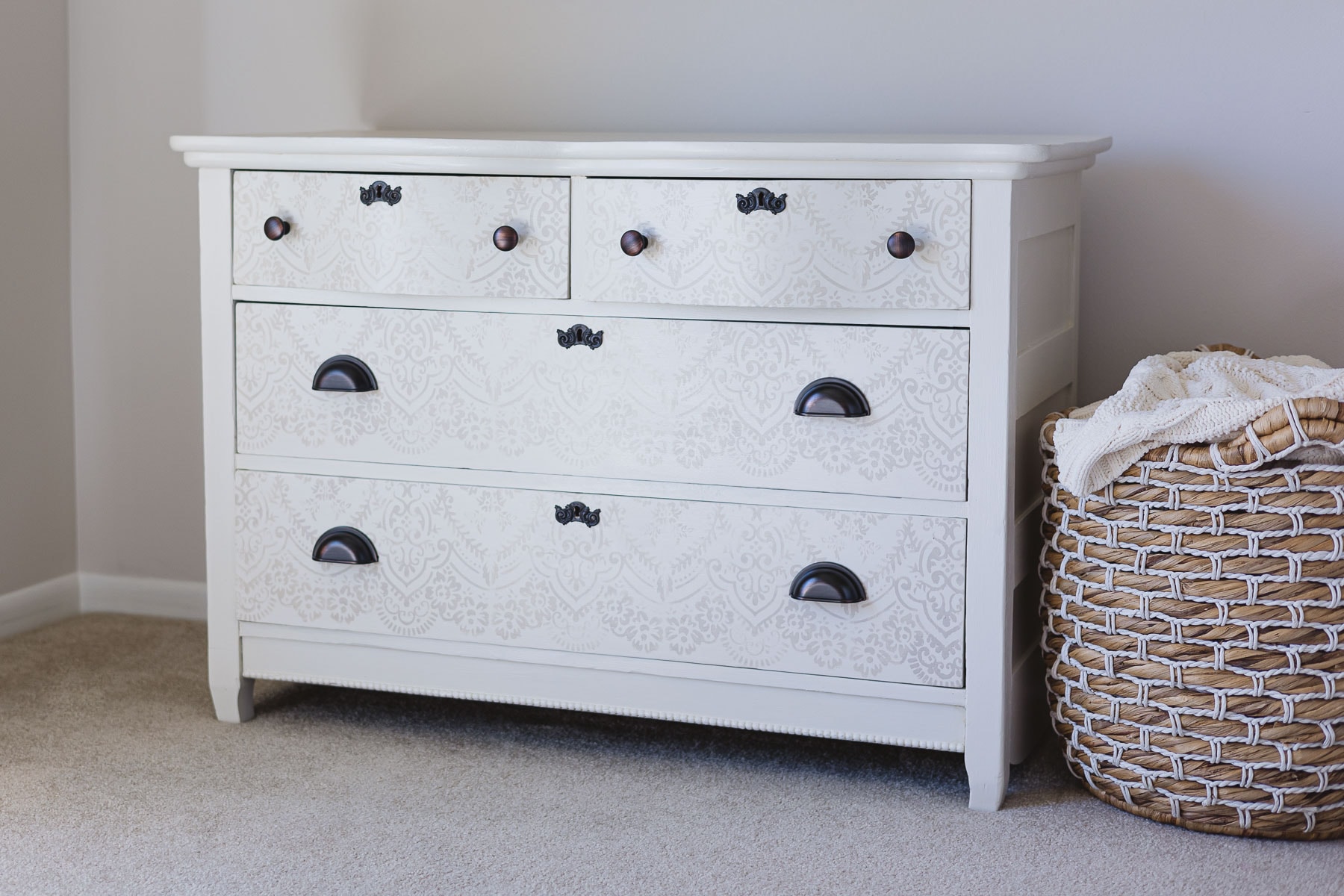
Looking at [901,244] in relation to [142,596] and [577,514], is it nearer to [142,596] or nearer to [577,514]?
[577,514]

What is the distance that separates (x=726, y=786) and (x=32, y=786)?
0.87 m

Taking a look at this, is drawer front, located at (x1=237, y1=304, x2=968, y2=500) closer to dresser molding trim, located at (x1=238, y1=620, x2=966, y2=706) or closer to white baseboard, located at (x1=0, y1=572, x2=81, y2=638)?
dresser molding trim, located at (x1=238, y1=620, x2=966, y2=706)

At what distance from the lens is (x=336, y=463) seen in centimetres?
191

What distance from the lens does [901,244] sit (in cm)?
163

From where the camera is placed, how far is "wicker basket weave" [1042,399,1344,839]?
154 centimetres

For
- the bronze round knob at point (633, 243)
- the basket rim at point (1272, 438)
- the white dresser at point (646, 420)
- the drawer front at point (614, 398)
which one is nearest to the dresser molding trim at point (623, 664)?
the white dresser at point (646, 420)

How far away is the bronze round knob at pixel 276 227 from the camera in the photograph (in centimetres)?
188

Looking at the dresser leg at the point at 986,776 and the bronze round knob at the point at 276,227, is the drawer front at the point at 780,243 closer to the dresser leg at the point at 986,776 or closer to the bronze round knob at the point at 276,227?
the bronze round knob at the point at 276,227

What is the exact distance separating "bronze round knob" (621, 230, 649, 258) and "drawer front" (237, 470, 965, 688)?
1.03 ft

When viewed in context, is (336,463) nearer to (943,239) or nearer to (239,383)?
(239,383)

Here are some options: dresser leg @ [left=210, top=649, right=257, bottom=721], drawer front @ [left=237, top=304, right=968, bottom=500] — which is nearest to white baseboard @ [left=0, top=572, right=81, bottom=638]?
dresser leg @ [left=210, top=649, right=257, bottom=721]

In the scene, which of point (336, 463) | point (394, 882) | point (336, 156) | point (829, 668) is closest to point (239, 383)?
point (336, 463)

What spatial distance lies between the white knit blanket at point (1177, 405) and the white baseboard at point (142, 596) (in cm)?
162

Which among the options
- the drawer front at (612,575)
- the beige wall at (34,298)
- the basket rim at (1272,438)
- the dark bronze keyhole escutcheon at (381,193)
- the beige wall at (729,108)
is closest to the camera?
the basket rim at (1272,438)
